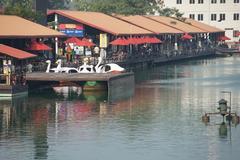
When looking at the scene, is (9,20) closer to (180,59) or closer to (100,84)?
(100,84)

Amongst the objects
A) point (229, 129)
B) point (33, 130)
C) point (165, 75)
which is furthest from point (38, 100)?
point (165, 75)

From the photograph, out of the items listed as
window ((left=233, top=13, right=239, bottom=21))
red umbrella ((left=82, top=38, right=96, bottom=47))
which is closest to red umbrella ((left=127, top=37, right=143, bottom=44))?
red umbrella ((left=82, top=38, right=96, bottom=47))

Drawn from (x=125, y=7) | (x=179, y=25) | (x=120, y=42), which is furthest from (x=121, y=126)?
(x=179, y=25)

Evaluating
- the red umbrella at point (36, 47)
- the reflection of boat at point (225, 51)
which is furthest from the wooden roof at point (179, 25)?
the red umbrella at point (36, 47)

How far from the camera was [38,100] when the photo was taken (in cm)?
7112

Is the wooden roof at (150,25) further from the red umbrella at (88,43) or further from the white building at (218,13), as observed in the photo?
the white building at (218,13)

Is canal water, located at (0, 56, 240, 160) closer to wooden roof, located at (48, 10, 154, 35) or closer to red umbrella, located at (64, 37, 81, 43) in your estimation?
red umbrella, located at (64, 37, 81, 43)

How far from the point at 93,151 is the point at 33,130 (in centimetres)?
866

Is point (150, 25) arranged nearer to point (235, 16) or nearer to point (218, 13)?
point (218, 13)

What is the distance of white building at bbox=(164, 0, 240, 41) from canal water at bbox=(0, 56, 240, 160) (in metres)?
102

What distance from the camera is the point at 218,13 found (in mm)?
187250

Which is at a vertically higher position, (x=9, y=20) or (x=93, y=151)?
(x=9, y=20)

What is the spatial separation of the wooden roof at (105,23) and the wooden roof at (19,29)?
16777mm

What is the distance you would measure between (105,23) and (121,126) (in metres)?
60.3
